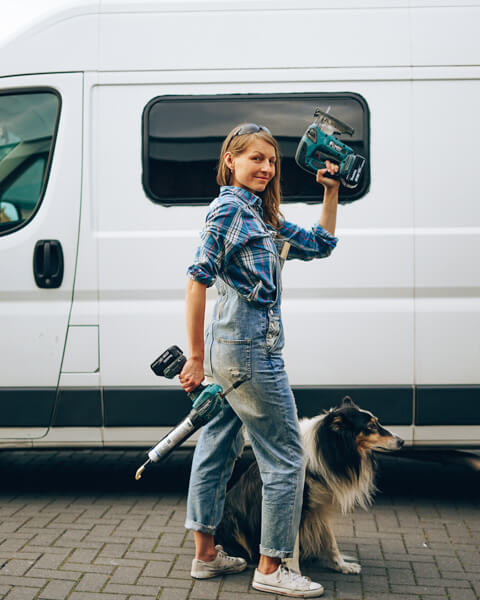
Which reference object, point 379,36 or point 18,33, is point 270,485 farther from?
point 18,33

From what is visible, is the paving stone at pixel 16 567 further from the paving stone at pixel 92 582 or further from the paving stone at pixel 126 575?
the paving stone at pixel 126 575

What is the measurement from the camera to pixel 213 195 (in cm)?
396

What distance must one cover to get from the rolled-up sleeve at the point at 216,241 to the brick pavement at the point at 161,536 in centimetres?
135

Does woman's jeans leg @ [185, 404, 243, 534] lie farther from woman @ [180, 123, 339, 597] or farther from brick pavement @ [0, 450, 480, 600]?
brick pavement @ [0, 450, 480, 600]

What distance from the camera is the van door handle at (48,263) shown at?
155 inches

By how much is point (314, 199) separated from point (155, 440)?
1.57 metres

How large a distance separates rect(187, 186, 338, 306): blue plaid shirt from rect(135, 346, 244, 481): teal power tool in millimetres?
327

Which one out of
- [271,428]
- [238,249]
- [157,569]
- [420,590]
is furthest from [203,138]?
[420,590]

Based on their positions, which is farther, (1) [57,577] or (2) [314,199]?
(2) [314,199]

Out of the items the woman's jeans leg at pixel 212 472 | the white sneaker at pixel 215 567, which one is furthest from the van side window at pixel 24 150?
the white sneaker at pixel 215 567

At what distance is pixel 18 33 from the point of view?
13.1 ft

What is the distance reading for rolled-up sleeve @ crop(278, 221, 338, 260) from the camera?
312 centimetres

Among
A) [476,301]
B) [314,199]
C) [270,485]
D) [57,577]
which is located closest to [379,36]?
[314,199]

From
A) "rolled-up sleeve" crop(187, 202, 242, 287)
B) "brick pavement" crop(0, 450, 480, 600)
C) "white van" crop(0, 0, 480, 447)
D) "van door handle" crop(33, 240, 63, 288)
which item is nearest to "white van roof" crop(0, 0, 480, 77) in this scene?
"white van" crop(0, 0, 480, 447)
